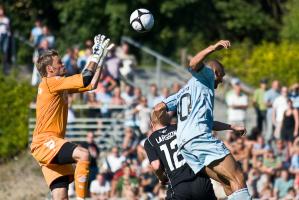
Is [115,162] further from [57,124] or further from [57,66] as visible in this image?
[57,66]

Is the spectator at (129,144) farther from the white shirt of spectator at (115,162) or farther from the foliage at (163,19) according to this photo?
the foliage at (163,19)

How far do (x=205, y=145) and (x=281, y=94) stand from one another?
10093 millimetres

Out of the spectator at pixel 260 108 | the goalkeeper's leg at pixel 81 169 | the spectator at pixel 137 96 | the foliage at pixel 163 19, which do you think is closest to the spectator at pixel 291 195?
the spectator at pixel 260 108

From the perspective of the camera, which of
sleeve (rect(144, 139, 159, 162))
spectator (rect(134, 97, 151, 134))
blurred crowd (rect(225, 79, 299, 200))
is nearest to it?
sleeve (rect(144, 139, 159, 162))

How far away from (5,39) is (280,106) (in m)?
7.33

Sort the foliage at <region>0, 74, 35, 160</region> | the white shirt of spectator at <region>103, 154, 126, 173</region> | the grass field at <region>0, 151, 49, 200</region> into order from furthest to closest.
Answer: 1. the foliage at <region>0, 74, 35, 160</region>
2. the grass field at <region>0, 151, 49, 200</region>
3. the white shirt of spectator at <region>103, 154, 126, 173</region>

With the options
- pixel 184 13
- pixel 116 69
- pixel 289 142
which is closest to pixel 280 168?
pixel 289 142

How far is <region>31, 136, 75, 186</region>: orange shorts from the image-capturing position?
12.8 meters

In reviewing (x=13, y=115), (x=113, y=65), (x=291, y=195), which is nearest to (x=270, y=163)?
(x=291, y=195)

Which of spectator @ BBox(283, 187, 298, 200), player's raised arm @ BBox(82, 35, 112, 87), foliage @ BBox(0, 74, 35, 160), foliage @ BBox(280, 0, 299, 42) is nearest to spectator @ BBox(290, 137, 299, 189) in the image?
spectator @ BBox(283, 187, 298, 200)

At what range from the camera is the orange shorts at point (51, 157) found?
12797 mm

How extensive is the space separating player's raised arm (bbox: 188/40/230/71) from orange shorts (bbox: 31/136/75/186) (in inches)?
81.4

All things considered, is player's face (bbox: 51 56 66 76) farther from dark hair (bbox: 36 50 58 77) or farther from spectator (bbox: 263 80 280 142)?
spectator (bbox: 263 80 280 142)

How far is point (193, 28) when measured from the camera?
34.0m
